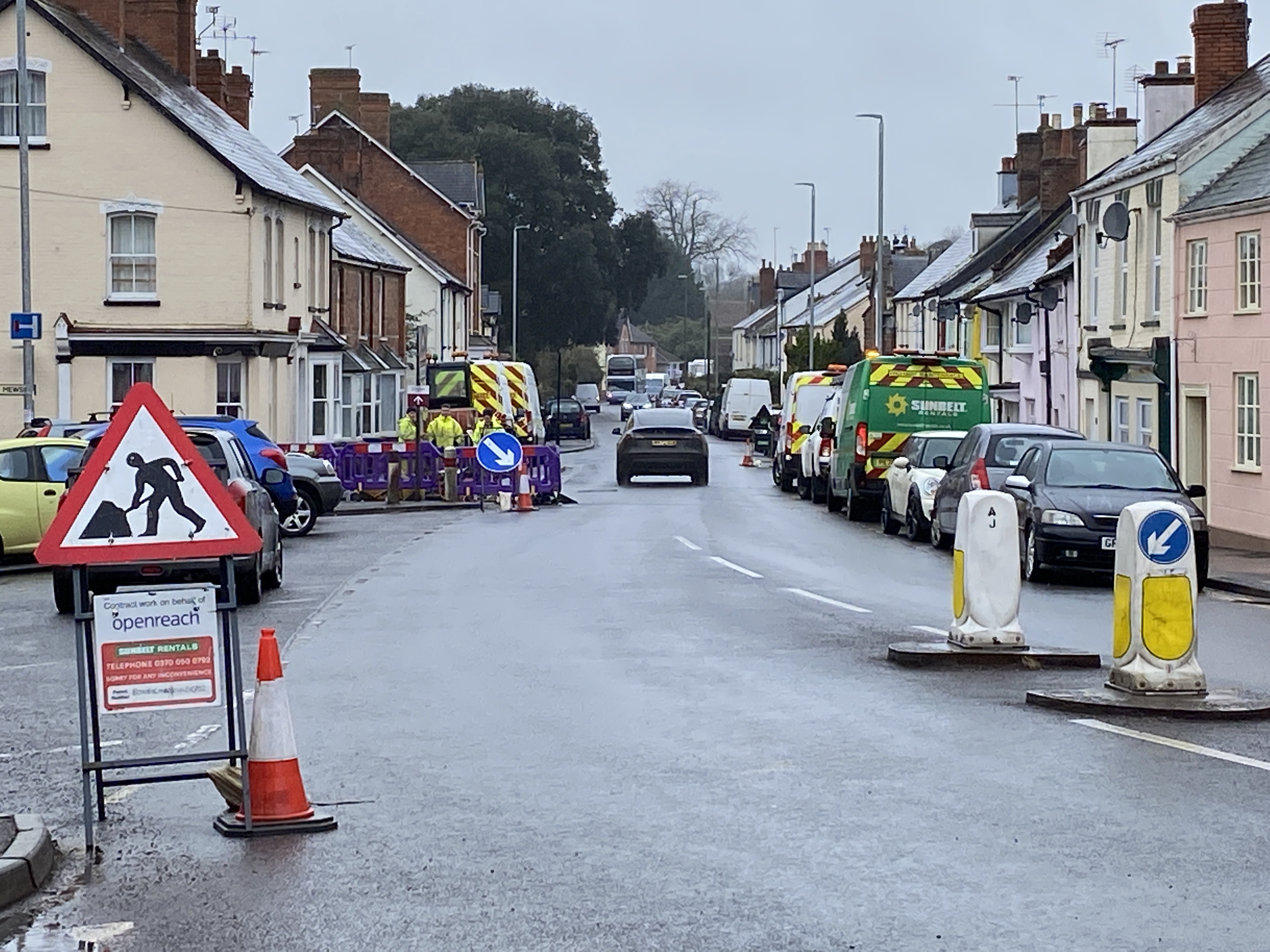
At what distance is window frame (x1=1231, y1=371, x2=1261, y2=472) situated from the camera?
2900cm

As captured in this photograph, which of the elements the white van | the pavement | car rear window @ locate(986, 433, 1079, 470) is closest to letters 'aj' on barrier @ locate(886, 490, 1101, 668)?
the pavement

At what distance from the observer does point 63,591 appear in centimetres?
1741

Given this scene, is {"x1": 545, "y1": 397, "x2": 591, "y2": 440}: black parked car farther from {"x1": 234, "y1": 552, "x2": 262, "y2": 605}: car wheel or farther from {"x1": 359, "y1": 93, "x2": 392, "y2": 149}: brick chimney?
{"x1": 234, "y1": 552, "x2": 262, "y2": 605}: car wheel

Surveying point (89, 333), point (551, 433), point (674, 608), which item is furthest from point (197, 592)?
point (551, 433)

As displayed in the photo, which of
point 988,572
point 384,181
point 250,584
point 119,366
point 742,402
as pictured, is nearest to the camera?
point 988,572

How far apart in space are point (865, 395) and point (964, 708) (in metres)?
20.0

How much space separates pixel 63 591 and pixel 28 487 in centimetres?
534

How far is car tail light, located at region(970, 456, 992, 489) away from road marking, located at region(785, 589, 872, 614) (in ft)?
11.7

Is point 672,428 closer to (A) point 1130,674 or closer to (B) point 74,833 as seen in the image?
(A) point 1130,674

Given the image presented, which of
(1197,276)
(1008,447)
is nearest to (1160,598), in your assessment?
(1008,447)

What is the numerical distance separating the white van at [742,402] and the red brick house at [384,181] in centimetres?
1142

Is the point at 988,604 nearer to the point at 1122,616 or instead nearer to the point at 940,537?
the point at 1122,616

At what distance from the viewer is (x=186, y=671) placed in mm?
8148

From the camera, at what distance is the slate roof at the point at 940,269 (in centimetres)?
6731
